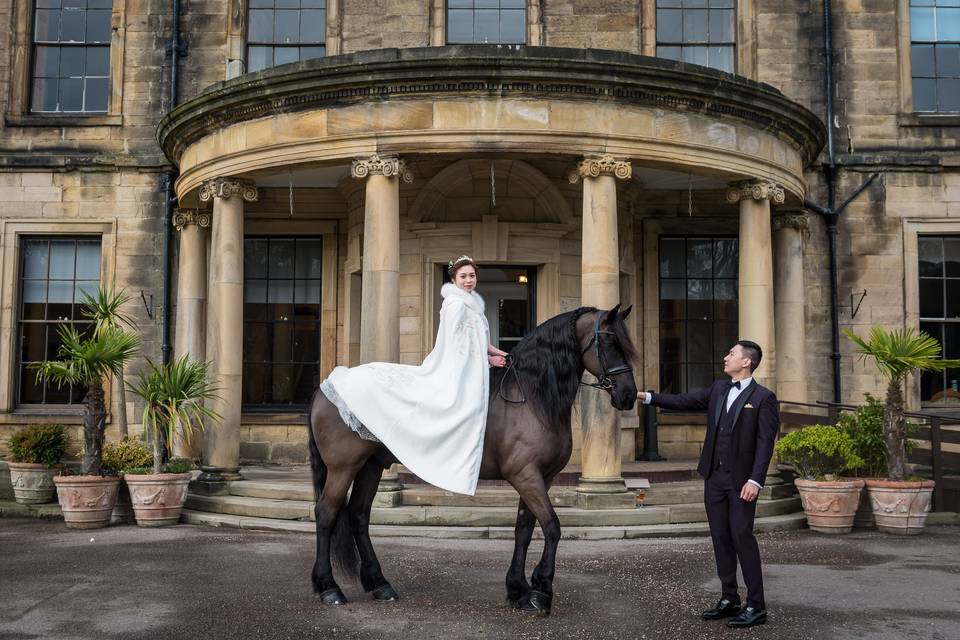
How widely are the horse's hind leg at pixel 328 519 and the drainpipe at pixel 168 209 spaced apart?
874cm

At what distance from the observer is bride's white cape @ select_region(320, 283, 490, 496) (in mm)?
6418

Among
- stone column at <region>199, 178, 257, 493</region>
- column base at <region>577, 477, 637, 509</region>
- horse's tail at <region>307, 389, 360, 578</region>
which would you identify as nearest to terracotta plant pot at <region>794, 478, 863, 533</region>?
column base at <region>577, 477, 637, 509</region>

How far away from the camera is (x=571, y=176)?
10859mm

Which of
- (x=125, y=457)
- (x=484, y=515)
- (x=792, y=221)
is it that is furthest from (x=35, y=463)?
(x=792, y=221)

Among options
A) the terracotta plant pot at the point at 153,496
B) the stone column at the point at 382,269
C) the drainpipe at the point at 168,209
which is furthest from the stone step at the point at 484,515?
the drainpipe at the point at 168,209

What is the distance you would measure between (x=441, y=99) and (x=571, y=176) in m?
1.69

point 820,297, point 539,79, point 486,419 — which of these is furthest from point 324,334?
point 486,419

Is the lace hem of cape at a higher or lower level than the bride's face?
lower

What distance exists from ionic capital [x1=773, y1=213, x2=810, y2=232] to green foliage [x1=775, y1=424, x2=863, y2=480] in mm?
3725

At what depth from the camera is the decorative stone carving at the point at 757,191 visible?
11.7 m

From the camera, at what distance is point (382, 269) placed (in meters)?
10.6

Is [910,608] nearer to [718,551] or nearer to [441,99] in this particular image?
[718,551]

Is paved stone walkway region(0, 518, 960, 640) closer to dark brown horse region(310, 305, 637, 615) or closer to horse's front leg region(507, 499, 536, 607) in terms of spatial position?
horse's front leg region(507, 499, 536, 607)

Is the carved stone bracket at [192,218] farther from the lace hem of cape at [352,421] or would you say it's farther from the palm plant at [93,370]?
the lace hem of cape at [352,421]
